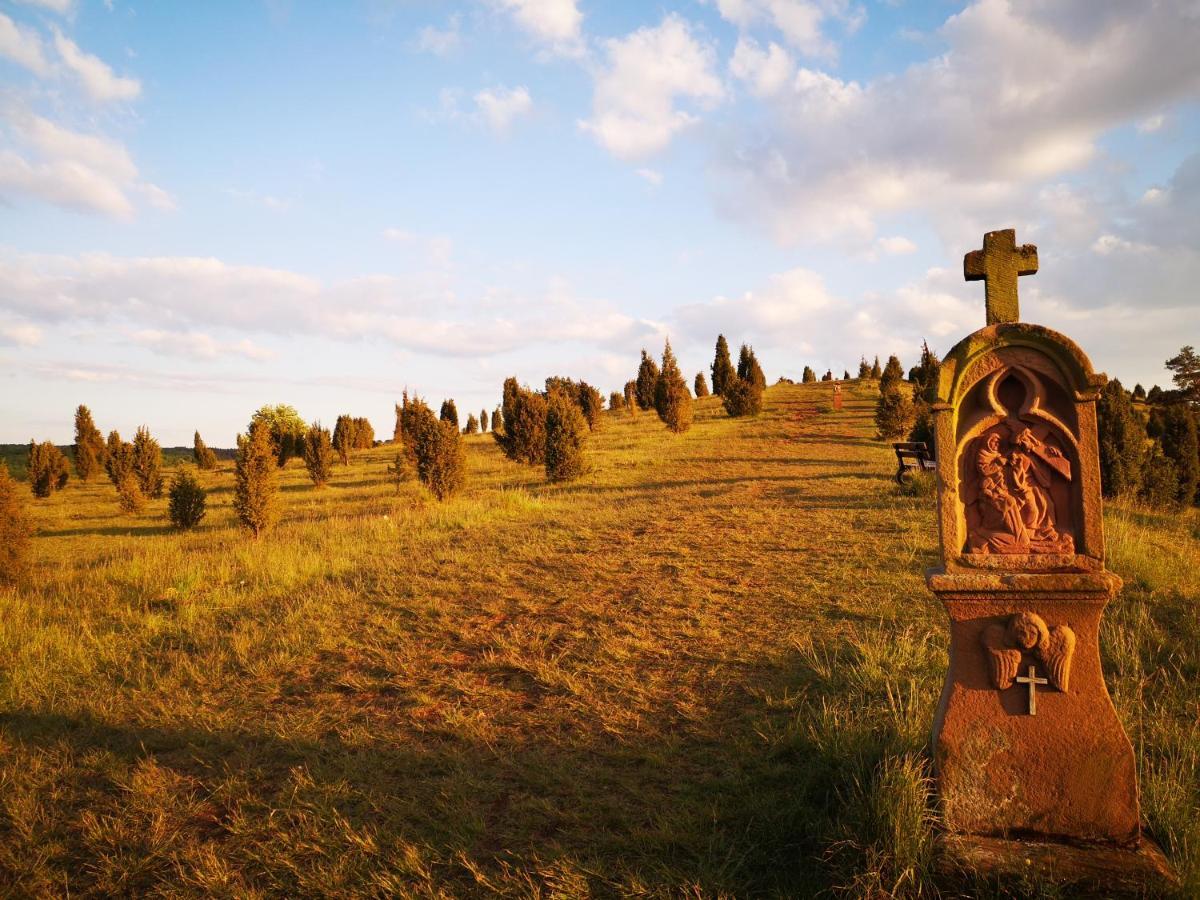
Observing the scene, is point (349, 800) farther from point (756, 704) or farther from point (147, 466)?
point (147, 466)

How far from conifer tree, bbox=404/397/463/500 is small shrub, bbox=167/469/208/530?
6.07 meters

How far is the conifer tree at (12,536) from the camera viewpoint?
31.4 ft

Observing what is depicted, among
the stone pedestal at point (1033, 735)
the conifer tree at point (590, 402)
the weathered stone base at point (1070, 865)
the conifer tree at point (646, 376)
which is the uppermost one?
the conifer tree at point (646, 376)

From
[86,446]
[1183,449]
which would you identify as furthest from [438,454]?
[86,446]

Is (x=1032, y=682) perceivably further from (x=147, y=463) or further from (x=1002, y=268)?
(x=147, y=463)

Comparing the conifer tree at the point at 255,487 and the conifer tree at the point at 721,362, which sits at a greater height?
the conifer tree at the point at 721,362

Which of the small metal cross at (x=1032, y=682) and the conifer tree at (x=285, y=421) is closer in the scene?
the small metal cross at (x=1032, y=682)

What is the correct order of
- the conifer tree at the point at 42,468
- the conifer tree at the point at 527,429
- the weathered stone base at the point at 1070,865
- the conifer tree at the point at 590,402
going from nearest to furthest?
the weathered stone base at the point at 1070,865 → the conifer tree at the point at 527,429 → the conifer tree at the point at 42,468 → the conifer tree at the point at 590,402

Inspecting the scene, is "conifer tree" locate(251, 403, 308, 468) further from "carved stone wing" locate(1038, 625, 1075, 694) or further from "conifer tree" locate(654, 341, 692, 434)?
"carved stone wing" locate(1038, 625, 1075, 694)

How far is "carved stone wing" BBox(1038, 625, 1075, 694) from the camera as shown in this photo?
2998 mm

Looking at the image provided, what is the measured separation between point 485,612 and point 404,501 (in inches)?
420

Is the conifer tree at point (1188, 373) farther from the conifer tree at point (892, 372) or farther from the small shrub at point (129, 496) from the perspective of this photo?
the small shrub at point (129, 496)

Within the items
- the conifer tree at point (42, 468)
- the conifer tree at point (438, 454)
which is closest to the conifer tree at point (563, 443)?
the conifer tree at point (438, 454)

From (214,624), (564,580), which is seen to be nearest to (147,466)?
(214,624)
